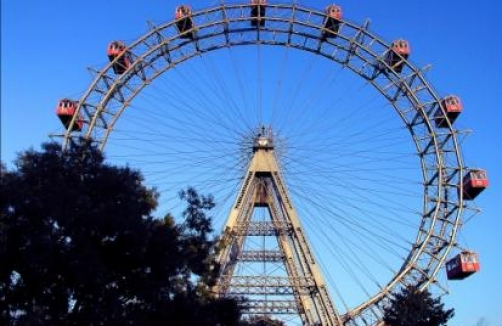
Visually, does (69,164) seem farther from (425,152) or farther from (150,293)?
(425,152)

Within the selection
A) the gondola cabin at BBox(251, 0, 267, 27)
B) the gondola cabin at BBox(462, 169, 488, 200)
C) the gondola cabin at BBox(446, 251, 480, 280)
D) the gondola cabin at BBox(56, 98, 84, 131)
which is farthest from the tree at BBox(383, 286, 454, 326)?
the gondola cabin at BBox(56, 98, 84, 131)

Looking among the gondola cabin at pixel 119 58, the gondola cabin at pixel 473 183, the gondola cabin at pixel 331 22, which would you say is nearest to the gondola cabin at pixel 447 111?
the gondola cabin at pixel 473 183

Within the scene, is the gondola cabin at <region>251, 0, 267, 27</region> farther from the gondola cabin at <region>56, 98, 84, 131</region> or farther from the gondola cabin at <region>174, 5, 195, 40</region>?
the gondola cabin at <region>56, 98, 84, 131</region>

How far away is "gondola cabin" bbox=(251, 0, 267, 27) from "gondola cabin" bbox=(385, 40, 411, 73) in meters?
7.75

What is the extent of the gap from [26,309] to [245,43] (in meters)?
22.9

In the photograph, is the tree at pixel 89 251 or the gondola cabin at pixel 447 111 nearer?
the tree at pixel 89 251

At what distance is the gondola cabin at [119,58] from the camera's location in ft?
122

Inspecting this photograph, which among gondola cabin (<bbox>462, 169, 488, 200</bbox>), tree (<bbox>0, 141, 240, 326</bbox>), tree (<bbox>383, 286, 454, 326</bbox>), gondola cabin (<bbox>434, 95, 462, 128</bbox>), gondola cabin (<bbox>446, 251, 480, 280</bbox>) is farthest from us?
gondola cabin (<bbox>434, 95, 462, 128</bbox>)

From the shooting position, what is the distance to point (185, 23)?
37.9 metres

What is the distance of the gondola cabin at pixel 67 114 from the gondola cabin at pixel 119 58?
336 cm

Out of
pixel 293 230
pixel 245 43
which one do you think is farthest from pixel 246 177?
pixel 245 43

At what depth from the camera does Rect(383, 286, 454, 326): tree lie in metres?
31.2

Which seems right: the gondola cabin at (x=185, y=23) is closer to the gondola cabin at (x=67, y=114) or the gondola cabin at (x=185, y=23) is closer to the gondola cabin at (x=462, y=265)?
the gondola cabin at (x=67, y=114)

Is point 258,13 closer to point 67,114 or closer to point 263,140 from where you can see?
point 263,140
